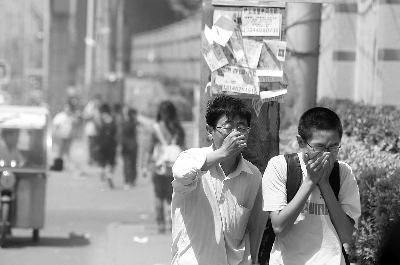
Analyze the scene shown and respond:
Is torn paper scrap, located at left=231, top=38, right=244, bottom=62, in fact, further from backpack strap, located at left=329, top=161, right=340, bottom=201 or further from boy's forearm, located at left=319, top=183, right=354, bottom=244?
boy's forearm, located at left=319, top=183, right=354, bottom=244

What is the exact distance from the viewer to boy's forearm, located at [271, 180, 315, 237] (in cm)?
378

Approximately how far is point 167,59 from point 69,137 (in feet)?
54.0

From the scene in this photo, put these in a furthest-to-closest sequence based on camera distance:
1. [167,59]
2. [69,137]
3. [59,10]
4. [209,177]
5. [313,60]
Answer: [167,59] → [59,10] → [69,137] → [313,60] → [209,177]

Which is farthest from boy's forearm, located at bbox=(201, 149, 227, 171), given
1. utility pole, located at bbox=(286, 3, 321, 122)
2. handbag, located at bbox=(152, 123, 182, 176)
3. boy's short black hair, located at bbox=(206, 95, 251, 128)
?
handbag, located at bbox=(152, 123, 182, 176)

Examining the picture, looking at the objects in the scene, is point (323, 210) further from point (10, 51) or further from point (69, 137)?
point (10, 51)

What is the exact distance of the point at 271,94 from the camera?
514 centimetres

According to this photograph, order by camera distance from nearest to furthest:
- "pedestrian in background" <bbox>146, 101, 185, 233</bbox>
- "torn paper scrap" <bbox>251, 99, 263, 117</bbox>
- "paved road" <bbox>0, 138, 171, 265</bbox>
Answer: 1. "torn paper scrap" <bbox>251, 99, 263, 117</bbox>
2. "paved road" <bbox>0, 138, 171, 265</bbox>
3. "pedestrian in background" <bbox>146, 101, 185, 233</bbox>

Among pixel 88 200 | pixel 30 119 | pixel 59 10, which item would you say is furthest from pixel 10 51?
pixel 30 119

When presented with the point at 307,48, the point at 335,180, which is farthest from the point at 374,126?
the point at 335,180

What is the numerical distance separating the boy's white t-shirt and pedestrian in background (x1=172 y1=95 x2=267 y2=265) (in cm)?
20

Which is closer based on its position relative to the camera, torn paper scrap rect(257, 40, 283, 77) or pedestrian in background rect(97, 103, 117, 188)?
torn paper scrap rect(257, 40, 283, 77)

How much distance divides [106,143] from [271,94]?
14.7 m

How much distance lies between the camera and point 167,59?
3888 centimetres

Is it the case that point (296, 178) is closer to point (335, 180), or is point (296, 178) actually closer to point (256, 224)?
point (335, 180)
